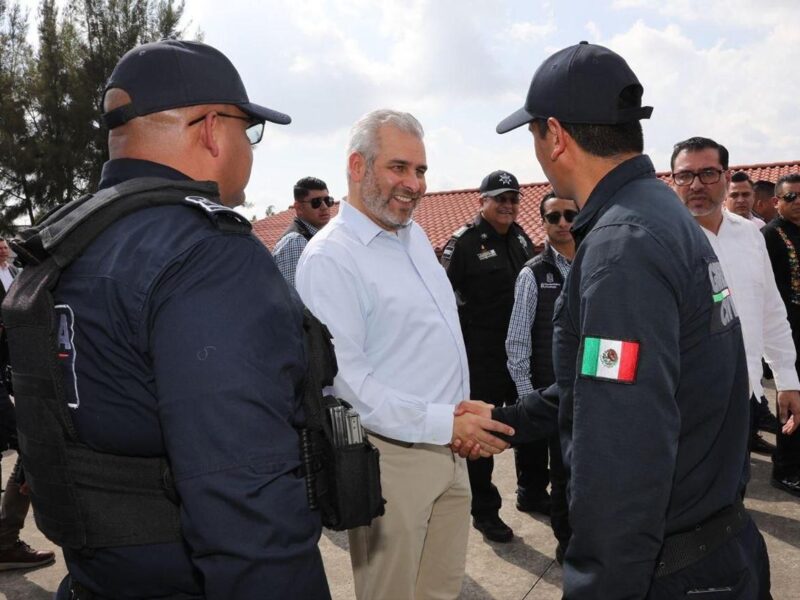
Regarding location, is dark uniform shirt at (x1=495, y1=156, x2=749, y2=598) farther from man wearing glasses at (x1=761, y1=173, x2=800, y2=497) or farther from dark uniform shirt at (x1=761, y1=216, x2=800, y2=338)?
dark uniform shirt at (x1=761, y1=216, x2=800, y2=338)

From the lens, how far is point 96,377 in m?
1.44

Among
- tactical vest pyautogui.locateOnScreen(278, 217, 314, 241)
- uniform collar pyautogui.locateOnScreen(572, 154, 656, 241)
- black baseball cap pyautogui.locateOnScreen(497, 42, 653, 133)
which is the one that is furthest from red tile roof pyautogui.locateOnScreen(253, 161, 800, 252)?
uniform collar pyautogui.locateOnScreen(572, 154, 656, 241)

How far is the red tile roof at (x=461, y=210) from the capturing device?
2123 centimetres

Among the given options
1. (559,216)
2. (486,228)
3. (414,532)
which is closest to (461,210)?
(486,228)

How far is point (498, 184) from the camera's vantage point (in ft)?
17.5

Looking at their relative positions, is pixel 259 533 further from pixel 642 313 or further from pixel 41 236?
pixel 642 313

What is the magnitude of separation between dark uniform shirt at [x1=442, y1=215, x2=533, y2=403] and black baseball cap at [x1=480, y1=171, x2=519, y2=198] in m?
0.37

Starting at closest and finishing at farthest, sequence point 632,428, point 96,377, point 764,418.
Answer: point 96,377, point 632,428, point 764,418

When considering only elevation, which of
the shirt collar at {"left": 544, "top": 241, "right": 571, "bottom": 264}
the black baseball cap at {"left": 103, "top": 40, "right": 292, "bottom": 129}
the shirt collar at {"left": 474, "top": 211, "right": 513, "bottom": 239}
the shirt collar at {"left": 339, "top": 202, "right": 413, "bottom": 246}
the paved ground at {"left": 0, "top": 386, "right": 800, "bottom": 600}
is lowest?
the paved ground at {"left": 0, "top": 386, "right": 800, "bottom": 600}

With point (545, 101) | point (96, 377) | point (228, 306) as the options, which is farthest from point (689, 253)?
point (96, 377)

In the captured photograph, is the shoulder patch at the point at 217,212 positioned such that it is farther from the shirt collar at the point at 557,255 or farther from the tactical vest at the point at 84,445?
the shirt collar at the point at 557,255

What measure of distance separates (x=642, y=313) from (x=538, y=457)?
11.8 feet

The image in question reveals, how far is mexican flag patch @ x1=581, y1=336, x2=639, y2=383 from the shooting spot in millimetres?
1610

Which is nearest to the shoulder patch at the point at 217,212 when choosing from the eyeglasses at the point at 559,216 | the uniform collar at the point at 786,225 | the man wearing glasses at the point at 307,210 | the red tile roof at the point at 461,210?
the eyeglasses at the point at 559,216
